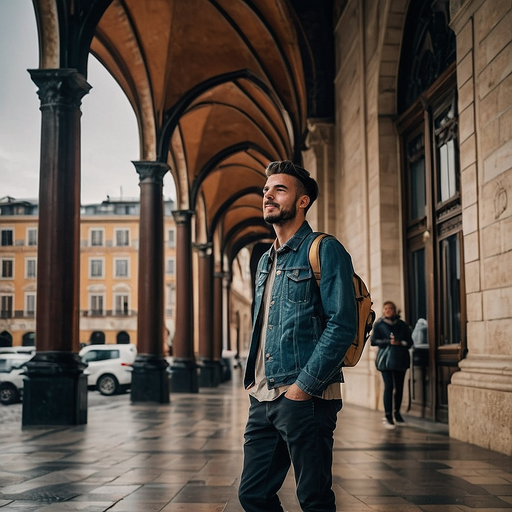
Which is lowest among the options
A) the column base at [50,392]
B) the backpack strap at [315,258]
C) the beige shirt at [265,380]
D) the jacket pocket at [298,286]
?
the column base at [50,392]

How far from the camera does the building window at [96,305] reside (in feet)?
213

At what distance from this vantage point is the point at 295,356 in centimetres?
277

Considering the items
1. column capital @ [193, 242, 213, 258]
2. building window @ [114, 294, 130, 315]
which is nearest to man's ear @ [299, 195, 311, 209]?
column capital @ [193, 242, 213, 258]

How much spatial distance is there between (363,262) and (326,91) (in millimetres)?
5190

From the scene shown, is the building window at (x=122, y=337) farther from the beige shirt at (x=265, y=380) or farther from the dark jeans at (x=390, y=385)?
the beige shirt at (x=265, y=380)

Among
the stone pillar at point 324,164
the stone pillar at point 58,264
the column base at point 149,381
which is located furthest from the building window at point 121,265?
the stone pillar at point 58,264

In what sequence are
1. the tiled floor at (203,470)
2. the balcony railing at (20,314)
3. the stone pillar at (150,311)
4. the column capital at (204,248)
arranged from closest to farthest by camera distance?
the tiled floor at (203,470) → the stone pillar at (150,311) → the column capital at (204,248) → the balcony railing at (20,314)

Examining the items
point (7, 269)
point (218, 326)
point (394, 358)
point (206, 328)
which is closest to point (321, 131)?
point (394, 358)

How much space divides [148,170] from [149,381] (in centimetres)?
482

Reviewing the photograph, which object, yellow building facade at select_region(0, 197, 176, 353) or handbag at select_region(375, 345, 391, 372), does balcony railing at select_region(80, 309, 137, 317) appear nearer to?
yellow building facade at select_region(0, 197, 176, 353)

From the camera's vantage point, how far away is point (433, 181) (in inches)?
434

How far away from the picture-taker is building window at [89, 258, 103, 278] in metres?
65.3

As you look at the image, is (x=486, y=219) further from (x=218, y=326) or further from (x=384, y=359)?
(x=218, y=326)

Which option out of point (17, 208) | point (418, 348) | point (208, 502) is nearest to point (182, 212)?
point (418, 348)
